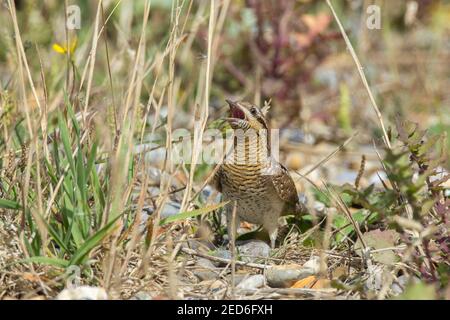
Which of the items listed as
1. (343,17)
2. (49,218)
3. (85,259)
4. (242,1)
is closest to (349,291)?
(85,259)

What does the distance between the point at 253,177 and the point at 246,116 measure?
26 cm

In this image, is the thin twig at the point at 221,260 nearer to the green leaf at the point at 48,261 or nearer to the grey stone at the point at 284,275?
the grey stone at the point at 284,275

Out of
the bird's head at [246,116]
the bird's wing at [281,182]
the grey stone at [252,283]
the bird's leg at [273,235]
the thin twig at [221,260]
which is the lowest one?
the grey stone at [252,283]

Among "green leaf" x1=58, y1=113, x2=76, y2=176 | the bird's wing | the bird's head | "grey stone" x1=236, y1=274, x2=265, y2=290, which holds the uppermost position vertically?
the bird's head

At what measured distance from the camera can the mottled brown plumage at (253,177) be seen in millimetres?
3262

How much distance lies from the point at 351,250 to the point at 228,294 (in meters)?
0.59

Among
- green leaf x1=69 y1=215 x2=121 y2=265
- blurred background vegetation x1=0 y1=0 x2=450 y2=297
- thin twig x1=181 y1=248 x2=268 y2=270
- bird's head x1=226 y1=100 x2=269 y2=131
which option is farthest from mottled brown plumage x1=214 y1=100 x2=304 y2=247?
green leaf x1=69 y1=215 x2=121 y2=265

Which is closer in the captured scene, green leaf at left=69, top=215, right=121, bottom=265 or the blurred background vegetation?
green leaf at left=69, top=215, right=121, bottom=265

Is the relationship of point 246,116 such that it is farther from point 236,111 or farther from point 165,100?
point 165,100

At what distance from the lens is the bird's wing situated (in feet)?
10.9

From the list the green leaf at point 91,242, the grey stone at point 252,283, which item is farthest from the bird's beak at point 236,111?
the green leaf at point 91,242

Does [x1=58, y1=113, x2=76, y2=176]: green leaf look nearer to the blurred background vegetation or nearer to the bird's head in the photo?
the blurred background vegetation

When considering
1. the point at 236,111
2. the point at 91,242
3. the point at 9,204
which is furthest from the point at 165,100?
the point at 91,242

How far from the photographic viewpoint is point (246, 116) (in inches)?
128
